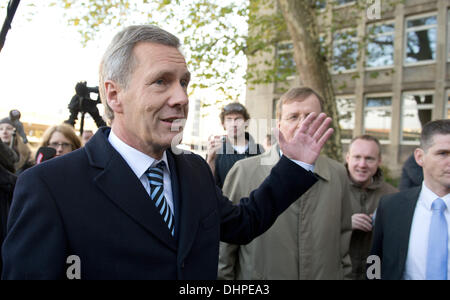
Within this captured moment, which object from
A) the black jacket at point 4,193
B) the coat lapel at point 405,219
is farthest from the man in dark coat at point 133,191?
the black jacket at point 4,193

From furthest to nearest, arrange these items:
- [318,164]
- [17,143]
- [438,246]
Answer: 1. [17,143]
2. [318,164]
3. [438,246]

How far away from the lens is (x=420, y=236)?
2295mm

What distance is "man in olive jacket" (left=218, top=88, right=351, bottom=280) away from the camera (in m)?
2.50

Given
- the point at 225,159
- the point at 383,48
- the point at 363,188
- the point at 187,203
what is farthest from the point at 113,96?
the point at 383,48

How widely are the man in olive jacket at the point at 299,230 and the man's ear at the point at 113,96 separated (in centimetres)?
128

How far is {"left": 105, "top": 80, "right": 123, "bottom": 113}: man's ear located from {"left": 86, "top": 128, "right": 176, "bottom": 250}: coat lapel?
0.61ft

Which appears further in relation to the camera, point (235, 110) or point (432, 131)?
point (235, 110)

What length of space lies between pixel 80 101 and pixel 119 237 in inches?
79.9

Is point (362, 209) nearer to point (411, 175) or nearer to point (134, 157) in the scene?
point (411, 175)

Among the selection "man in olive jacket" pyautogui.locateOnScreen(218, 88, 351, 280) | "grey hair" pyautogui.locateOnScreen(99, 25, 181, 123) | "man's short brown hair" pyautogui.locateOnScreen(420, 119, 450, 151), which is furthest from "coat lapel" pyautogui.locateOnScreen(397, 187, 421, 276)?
"grey hair" pyautogui.locateOnScreen(99, 25, 181, 123)

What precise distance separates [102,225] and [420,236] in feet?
6.19

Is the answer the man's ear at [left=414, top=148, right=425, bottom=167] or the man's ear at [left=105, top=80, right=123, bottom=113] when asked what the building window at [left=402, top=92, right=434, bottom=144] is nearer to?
the man's ear at [left=414, top=148, right=425, bottom=167]

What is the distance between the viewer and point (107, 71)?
1567 millimetres

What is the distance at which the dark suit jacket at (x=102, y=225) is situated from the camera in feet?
4.06
